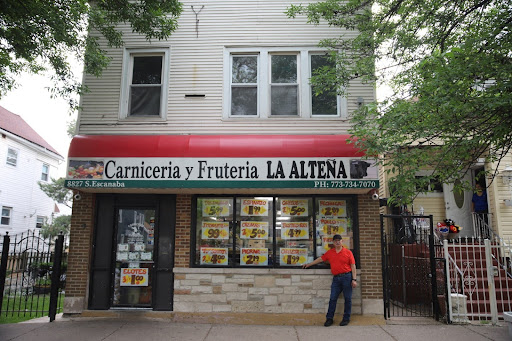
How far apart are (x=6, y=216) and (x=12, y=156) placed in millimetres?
3199

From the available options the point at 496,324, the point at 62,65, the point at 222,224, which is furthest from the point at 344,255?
the point at 62,65

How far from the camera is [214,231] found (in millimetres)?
8062

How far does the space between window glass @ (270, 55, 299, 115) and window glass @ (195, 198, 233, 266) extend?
2.54m

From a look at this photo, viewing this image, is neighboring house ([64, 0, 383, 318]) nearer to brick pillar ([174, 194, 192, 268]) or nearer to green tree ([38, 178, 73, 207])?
brick pillar ([174, 194, 192, 268])

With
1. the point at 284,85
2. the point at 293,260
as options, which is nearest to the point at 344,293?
the point at 293,260

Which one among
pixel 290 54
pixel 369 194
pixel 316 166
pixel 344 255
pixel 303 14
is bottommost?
pixel 344 255

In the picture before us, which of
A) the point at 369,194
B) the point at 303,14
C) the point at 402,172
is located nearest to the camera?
the point at 402,172

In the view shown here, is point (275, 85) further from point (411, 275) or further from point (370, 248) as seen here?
point (411, 275)

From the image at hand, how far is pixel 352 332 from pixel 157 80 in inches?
279

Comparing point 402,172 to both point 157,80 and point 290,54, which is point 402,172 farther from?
point 157,80

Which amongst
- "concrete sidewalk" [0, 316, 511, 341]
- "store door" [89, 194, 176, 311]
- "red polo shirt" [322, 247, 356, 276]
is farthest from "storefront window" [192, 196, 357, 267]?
"concrete sidewalk" [0, 316, 511, 341]

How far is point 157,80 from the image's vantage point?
8.84 metres

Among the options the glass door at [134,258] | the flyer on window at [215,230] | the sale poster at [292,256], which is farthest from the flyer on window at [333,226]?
the glass door at [134,258]

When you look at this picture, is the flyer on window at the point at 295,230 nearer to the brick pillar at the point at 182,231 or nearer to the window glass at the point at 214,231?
the window glass at the point at 214,231
